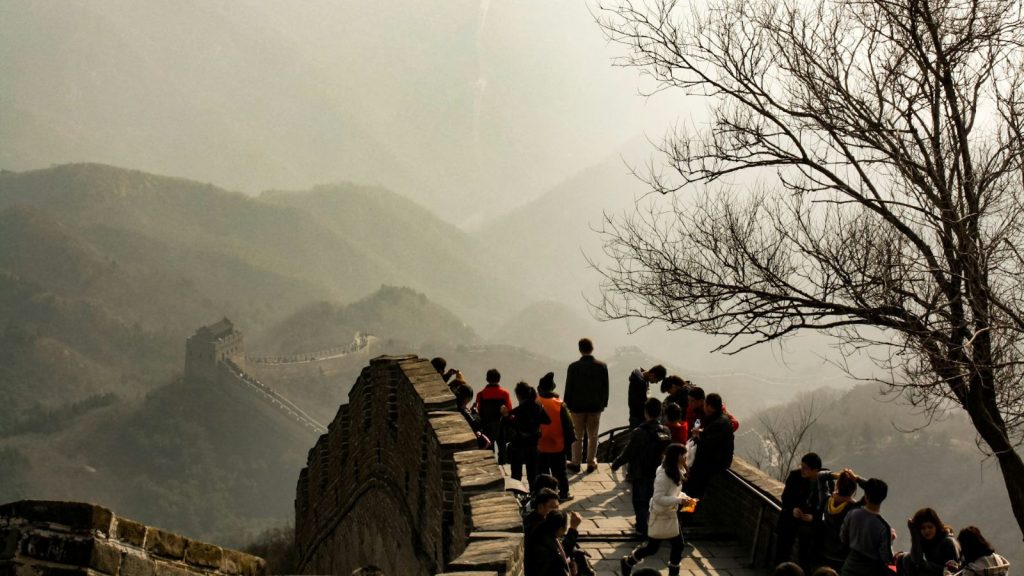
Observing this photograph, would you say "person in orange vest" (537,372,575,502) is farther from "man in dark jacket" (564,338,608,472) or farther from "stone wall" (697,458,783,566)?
"stone wall" (697,458,783,566)

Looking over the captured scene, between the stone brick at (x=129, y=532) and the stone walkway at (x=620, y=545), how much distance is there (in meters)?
5.44

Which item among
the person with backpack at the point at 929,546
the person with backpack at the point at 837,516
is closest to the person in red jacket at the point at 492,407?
the person with backpack at the point at 837,516

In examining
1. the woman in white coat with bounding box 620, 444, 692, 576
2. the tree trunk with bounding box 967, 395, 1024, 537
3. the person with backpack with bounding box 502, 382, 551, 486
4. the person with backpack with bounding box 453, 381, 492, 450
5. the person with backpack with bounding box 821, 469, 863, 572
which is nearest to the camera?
the person with backpack with bounding box 821, 469, 863, 572

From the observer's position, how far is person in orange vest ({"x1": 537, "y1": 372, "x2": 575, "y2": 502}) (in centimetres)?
959

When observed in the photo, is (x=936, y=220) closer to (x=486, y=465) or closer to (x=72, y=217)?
(x=486, y=465)

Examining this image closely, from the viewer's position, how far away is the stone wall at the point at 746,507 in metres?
8.83

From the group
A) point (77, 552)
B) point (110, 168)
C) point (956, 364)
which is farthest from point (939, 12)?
point (110, 168)

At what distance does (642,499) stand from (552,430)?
48.0 inches

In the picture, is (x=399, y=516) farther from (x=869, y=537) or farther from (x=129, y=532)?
(x=129, y=532)

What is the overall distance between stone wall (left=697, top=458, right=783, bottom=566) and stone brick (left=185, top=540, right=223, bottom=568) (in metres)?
5.62

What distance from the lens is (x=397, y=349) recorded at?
12244 centimetres

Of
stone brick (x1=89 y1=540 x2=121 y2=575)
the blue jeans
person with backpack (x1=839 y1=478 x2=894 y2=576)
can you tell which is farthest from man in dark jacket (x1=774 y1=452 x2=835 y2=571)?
stone brick (x1=89 y1=540 x2=121 y2=575)

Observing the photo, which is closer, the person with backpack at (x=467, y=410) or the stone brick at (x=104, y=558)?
the stone brick at (x=104, y=558)

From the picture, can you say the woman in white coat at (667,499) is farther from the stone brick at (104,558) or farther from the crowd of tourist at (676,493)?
the stone brick at (104,558)
